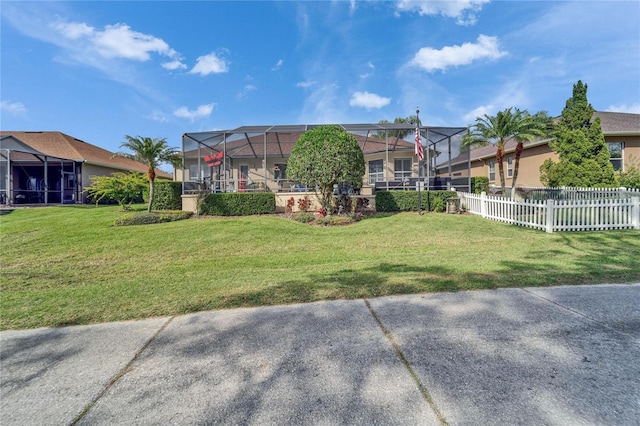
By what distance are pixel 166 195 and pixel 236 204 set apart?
12.5 ft

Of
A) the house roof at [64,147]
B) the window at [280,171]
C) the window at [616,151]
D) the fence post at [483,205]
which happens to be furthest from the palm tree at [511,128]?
the house roof at [64,147]

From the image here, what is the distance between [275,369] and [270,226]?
793 cm

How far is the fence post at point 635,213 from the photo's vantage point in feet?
29.3

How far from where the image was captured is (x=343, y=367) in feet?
7.52

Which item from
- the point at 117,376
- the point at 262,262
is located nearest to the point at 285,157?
the point at 262,262

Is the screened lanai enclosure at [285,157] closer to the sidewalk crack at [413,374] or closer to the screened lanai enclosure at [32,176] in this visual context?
the screened lanai enclosure at [32,176]

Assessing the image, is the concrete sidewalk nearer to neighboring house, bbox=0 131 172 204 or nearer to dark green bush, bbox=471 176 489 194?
dark green bush, bbox=471 176 489 194

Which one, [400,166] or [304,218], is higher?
[400,166]

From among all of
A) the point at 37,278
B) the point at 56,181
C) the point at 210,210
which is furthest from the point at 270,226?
the point at 56,181

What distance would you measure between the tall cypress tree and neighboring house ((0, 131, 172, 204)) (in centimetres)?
2528

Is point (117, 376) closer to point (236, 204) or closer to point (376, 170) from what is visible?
point (236, 204)

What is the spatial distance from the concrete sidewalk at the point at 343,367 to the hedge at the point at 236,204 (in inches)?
387

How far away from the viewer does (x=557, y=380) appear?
207 cm

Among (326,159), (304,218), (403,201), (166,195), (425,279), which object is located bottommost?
(425,279)
